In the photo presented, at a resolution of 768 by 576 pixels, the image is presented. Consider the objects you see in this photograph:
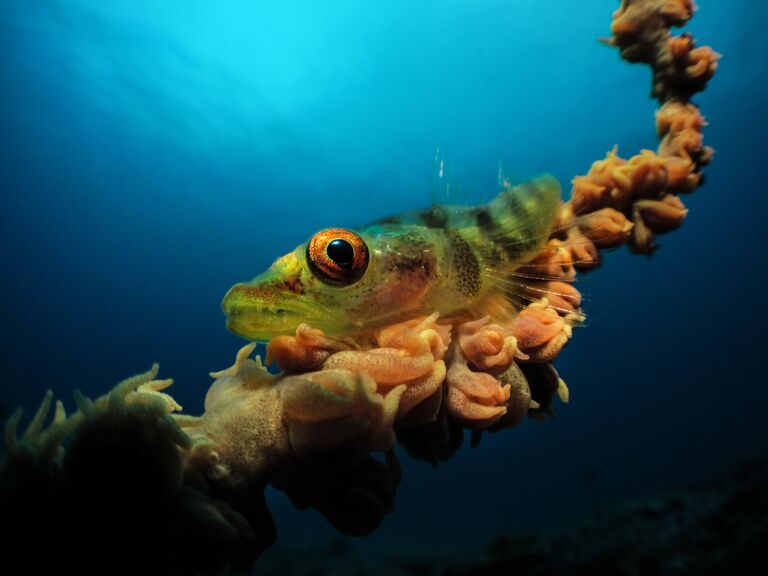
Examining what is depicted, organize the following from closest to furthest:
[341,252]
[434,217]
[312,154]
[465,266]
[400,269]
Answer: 1. [341,252]
2. [400,269]
3. [465,266]
4. [434,217]
5. [312,154]

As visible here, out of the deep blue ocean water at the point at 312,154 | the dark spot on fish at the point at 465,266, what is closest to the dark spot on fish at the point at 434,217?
the dark spot on fish at the point at 465,266

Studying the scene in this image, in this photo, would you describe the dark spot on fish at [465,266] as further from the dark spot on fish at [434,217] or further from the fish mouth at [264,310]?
the fish mouth at [264,310]

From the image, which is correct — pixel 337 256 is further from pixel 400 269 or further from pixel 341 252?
pixel 400 269

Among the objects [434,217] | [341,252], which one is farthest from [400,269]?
[434,217]

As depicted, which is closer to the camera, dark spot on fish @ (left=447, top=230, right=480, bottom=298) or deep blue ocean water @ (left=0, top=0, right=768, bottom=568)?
dark spot on fish @ (left=447, top=230, right=480, bottom=298)

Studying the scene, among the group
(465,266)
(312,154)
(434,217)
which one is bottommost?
(465,266)

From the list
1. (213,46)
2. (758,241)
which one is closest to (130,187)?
(213,46)

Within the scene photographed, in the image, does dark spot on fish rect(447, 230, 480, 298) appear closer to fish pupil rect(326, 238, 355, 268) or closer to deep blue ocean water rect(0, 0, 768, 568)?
fish pupil rect(326, 238, 355, 268)

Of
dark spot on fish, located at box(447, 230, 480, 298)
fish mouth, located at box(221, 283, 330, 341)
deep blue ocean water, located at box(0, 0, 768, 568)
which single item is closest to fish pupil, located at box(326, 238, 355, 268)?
fish mouth, located at box(221, 283, 330, 341)
